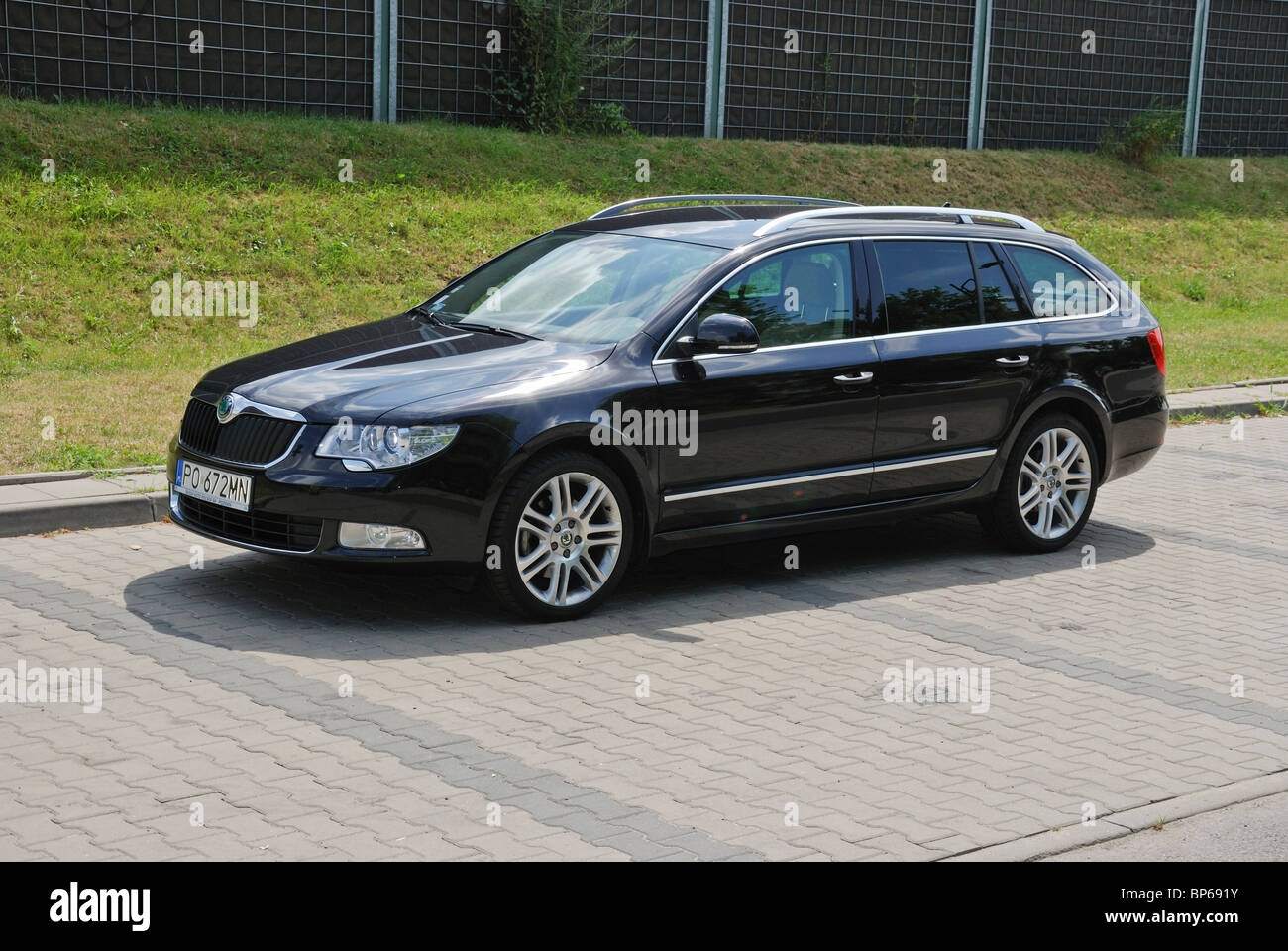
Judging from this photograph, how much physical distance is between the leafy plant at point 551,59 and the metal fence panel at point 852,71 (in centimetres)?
207

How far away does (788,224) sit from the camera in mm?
7668

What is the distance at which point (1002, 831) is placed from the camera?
468 cm

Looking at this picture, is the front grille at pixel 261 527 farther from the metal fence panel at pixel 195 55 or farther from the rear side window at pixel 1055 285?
the metal fence panel at pixel 195 55

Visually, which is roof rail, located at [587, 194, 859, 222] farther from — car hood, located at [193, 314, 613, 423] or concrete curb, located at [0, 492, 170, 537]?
concrete curb, located at [0, 492, 170, 537]

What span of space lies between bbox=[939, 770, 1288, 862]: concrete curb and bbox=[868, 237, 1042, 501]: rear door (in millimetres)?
2898

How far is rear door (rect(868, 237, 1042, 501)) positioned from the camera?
7723 millimetres

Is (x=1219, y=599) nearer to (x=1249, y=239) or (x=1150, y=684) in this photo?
(x=1150, y=684)

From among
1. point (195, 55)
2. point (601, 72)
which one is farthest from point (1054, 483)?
point (601, 72)

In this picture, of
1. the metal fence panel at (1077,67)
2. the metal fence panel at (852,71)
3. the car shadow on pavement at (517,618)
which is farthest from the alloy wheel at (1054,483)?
the metal fence panel at (1077,67)

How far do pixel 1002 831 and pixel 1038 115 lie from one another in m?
19.7

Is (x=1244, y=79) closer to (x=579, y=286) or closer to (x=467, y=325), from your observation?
(x=579, y=286)

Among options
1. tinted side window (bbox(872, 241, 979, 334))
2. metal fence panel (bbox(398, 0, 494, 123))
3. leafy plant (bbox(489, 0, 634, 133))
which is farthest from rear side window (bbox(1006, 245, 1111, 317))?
metal fence panel (bbox(398, 0, 494, 123))

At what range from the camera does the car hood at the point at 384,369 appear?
6.52m

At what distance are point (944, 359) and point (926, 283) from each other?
1.42 ft
